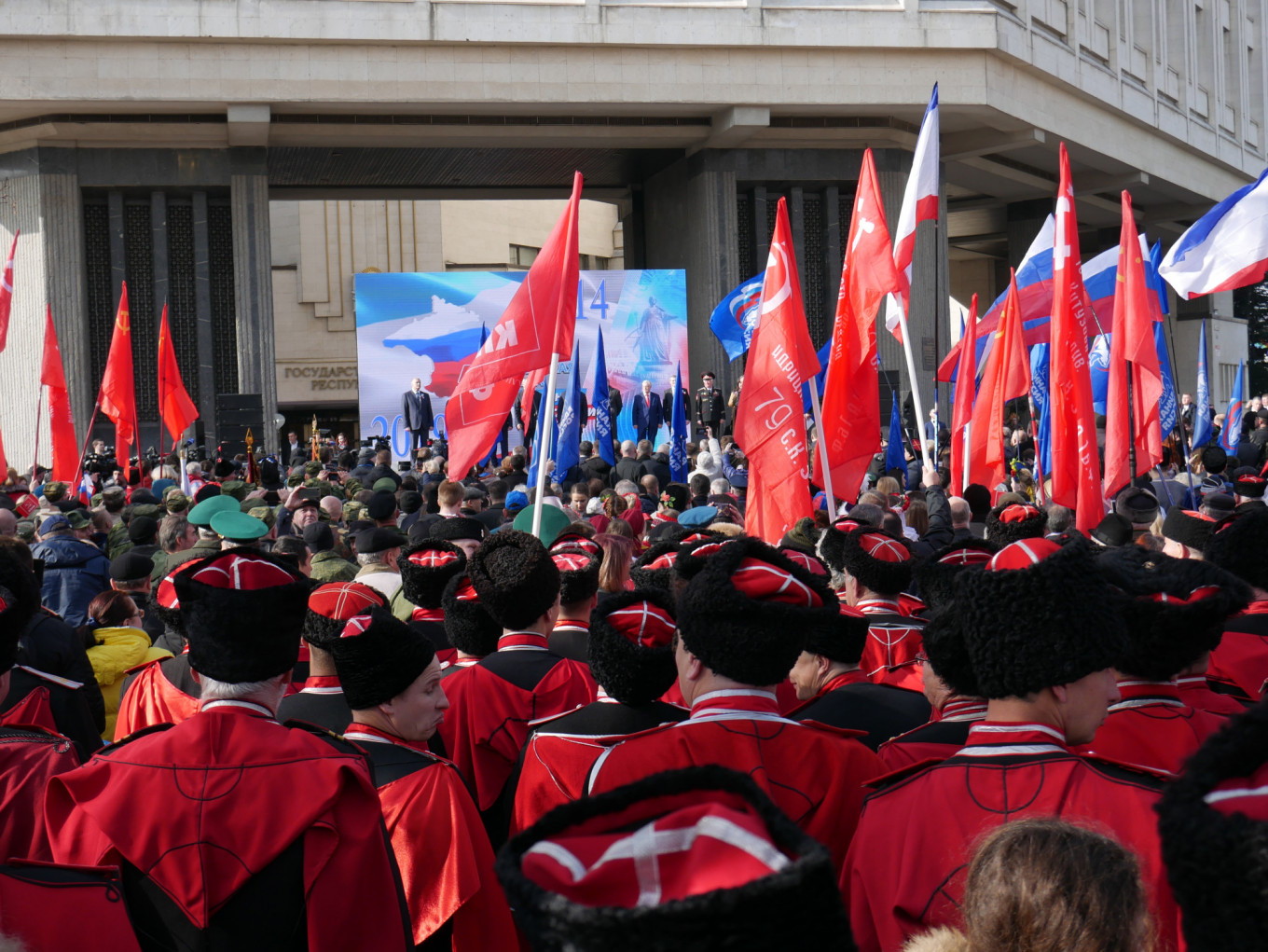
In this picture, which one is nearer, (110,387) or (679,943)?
(679,943)

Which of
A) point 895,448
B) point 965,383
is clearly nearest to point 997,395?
point 965,383

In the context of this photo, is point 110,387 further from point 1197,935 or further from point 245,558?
point 1197,935

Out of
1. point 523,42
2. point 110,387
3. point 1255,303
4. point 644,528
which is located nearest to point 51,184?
point 523,42

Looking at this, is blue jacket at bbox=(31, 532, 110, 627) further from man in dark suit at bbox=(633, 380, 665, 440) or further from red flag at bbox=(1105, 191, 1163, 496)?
man in dark suit at bbox=(633, 380, 665, 440)

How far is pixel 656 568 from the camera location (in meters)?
5.08

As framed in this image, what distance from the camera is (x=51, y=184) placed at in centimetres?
2650

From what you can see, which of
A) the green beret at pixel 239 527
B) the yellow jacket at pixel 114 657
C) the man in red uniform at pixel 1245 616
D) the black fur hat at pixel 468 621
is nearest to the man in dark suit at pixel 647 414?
the green beret at pixel 239 527

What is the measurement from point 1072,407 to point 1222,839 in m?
7.33

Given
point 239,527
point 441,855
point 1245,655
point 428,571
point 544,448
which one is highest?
point 544,448

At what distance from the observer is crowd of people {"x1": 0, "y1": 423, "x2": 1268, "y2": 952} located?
1.24 m

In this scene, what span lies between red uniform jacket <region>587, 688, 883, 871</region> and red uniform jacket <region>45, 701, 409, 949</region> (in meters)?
0.56

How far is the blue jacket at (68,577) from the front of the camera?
757 centimetres

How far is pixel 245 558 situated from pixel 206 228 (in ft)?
87.8

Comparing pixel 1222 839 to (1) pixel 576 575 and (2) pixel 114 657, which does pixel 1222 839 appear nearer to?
(1) pixel 576 575
